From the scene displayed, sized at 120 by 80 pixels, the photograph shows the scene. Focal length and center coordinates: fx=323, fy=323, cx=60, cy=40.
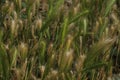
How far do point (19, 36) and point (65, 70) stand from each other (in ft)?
1.45

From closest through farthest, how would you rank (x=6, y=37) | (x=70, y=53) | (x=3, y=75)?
(x=70, y=53) → (x=3, y=75) → (x=6, y=37)

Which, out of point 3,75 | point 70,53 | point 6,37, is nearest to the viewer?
point 70,53

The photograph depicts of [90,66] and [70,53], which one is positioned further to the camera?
[90,66]

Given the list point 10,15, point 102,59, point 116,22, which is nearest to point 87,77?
point 102,59

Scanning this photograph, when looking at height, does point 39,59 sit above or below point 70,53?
below

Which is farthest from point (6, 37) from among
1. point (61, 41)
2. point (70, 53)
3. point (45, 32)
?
point (70, 53)

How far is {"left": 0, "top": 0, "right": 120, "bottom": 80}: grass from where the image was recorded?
1.11 meters

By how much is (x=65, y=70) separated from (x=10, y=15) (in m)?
0.56

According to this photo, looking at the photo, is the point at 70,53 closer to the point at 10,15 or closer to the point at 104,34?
the point at 104,34

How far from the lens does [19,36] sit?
1479mm

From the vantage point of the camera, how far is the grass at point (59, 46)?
1.11 meters

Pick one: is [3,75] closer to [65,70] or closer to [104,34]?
[65,70]

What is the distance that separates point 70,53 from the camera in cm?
102

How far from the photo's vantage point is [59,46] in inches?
53.7
